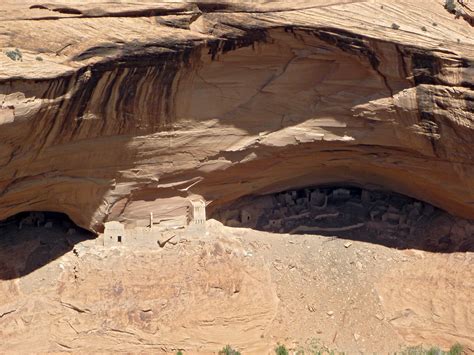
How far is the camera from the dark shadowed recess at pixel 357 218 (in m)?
19.5

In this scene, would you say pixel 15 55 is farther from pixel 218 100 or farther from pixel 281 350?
pixel 281 350

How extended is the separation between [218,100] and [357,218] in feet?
15.3

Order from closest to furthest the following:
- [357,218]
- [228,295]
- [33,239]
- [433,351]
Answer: [433,351] → [228,295] → [33,239] → [357,218]

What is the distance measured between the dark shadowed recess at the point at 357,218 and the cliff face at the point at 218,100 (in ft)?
1.85

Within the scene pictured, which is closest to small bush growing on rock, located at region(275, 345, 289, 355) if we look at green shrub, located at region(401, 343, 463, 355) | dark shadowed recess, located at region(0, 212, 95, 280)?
green shrub, located at region(401, 343, 463, 355)

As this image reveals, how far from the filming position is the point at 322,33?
16.7m

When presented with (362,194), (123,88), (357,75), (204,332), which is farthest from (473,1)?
(204,332)

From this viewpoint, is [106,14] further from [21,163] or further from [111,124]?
[21,163]

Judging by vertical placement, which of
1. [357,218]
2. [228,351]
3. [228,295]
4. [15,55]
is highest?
[15,55]

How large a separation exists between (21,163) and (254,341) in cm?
558

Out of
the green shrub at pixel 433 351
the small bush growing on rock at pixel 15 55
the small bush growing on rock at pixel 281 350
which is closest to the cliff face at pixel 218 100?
the small bush growing on rock at pixel 15 55

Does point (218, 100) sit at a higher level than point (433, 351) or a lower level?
higher

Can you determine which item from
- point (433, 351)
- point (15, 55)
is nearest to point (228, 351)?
point (433, 351)

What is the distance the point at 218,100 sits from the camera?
1778cm
